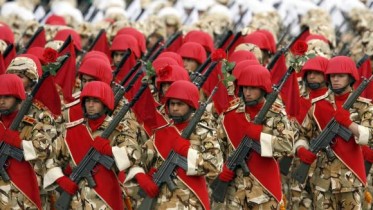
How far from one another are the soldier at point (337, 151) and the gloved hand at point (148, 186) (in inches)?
93.5

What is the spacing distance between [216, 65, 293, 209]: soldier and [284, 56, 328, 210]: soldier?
4.23 feet

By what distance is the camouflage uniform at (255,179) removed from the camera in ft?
52.3

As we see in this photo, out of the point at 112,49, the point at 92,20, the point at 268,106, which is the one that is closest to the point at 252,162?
the point at 268,106

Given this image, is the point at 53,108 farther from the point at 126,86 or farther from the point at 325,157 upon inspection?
the point at 325,157

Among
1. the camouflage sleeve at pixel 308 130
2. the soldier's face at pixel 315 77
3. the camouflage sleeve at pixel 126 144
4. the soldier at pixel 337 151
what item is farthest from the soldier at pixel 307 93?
the camouflage sleeve at pixel 126 144

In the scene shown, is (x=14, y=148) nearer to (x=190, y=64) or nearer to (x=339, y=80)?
(x=339, y=80)

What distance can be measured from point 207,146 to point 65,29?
25.8 feet

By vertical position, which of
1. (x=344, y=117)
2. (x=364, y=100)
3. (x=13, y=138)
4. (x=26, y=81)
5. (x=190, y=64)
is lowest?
(x=13, y=138)

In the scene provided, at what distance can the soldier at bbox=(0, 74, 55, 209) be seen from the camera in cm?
1582

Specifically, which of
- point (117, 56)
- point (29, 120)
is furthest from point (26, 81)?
point (117, 56)

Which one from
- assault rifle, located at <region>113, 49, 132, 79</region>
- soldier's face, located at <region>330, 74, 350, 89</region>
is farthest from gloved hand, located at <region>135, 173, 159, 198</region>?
assault rifle, located at <region>113, 49, 132, 79</region>

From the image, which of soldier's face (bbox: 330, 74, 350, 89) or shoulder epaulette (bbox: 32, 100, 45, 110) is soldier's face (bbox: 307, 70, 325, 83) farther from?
shoulder epaulette (bbox: 32, 100, 45, 110)

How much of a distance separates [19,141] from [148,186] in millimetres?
1496

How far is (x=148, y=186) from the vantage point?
15.4 m
